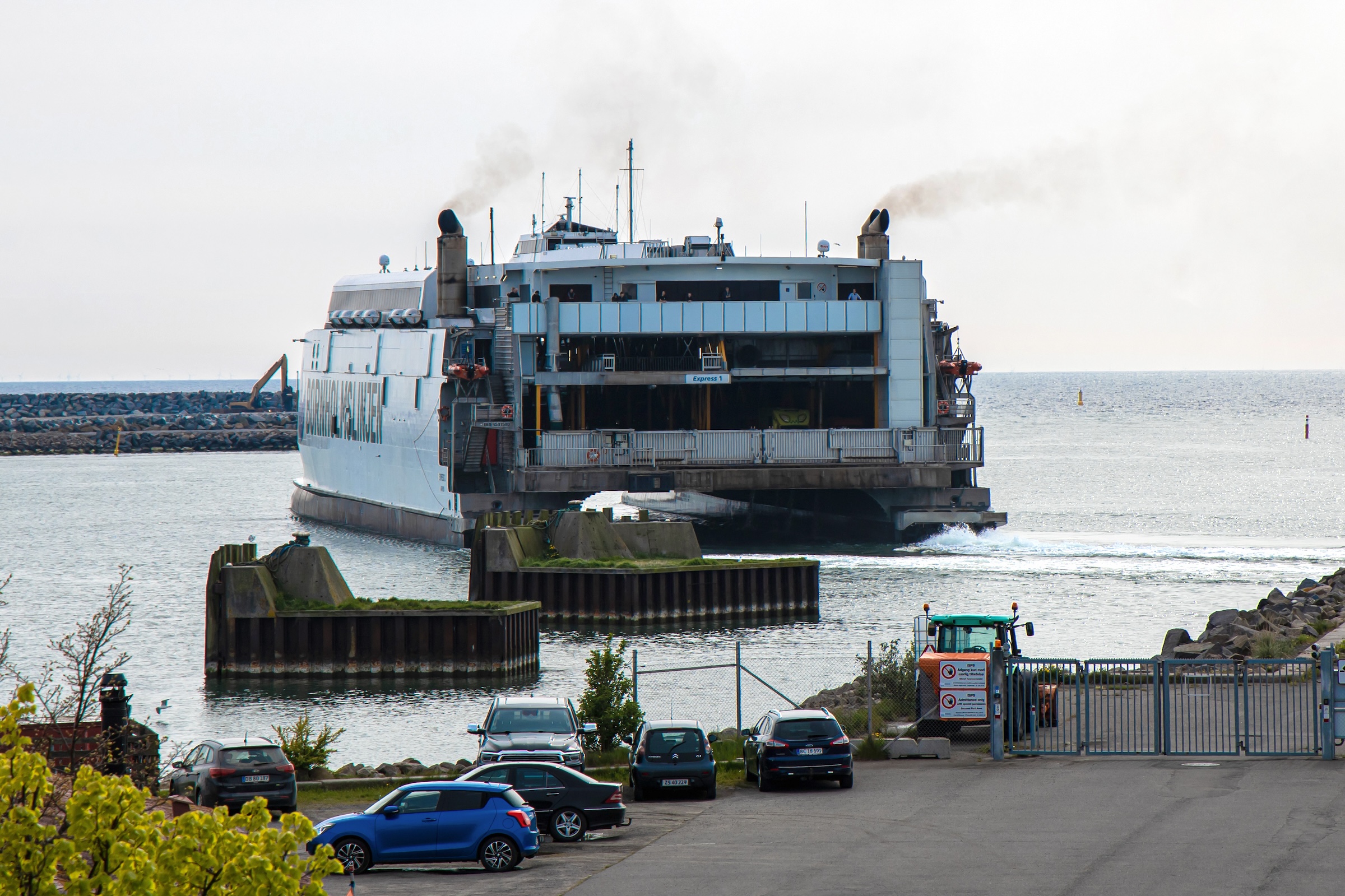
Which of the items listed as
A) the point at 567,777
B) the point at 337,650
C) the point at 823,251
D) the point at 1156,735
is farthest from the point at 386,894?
the point at 823,251

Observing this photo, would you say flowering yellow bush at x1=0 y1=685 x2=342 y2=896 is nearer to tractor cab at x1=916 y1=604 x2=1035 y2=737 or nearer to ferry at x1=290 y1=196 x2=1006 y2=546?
tractor cab at x1=916 y1=604 x2=1035 y2=737

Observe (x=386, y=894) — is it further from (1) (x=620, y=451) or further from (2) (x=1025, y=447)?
(2) (x=1025, y=447)

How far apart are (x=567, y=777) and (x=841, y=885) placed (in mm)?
4608

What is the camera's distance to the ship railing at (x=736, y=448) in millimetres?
59094

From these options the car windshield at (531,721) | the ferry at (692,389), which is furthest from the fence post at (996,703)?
the ferry at (692,389)

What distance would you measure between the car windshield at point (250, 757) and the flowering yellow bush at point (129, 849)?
12668 mm

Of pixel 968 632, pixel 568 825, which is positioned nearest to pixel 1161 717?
pixel 968 632

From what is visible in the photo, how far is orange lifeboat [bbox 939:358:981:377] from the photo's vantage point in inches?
2532

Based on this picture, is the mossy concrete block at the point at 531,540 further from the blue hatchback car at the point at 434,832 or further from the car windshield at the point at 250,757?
the blue hatchback car at the point at 434,832

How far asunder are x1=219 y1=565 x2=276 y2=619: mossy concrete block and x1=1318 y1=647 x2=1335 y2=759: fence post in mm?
24764

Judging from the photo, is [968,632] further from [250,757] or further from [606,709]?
[250,757]

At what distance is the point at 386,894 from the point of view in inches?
627

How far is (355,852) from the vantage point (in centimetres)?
1709

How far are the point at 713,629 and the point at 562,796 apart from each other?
27.4 m
